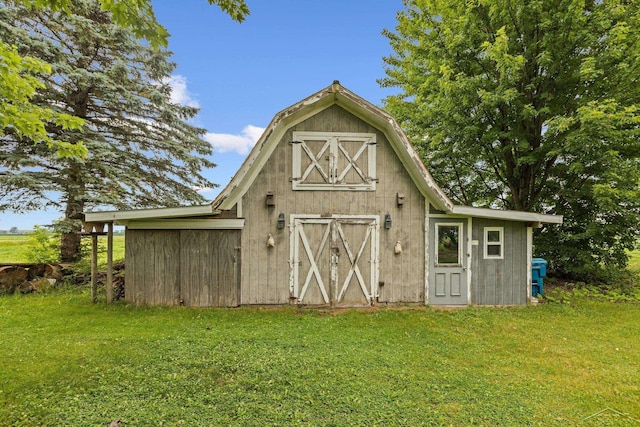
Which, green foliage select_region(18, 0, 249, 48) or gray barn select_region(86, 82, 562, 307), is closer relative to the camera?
green foliage select_region(18, 0, 249, 48)

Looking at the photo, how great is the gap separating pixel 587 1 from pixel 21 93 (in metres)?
13.9

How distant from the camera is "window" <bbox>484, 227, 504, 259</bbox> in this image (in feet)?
23.0

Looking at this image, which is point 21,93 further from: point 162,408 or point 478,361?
point 478,361

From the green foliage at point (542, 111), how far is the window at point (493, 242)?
331 centimetres

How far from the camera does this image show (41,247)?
993 cm

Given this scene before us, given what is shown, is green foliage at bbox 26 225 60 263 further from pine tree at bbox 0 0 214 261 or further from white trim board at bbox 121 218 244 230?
white trim board at bbox 121 218 244 230

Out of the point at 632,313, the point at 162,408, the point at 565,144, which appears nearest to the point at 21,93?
the point at 162,408

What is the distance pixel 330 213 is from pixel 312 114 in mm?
2252

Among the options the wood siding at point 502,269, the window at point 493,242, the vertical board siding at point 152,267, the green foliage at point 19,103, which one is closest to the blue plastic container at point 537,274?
the wood siding at point 502,269

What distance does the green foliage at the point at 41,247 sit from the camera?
383 inches

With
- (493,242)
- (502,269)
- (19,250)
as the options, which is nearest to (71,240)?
(19,250)

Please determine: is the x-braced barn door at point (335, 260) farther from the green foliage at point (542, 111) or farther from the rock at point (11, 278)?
the rock at point (11, 278)

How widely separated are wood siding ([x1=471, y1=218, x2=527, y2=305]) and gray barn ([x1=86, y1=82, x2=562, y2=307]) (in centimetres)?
3

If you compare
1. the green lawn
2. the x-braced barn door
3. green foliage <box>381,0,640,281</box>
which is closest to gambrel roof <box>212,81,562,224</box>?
the x-braced barn door
